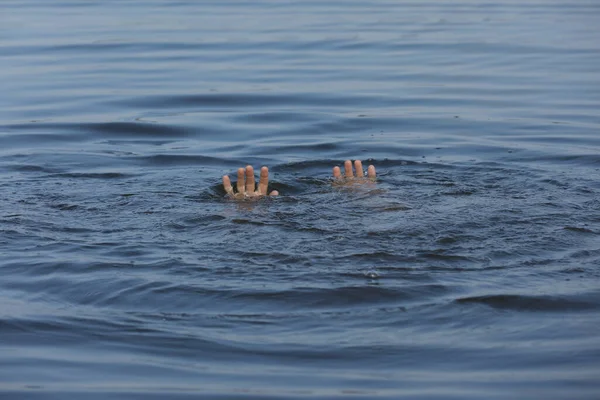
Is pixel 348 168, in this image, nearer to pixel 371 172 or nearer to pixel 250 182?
pixel 371 172

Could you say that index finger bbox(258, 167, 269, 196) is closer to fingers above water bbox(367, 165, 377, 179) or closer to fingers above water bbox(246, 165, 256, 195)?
fingers above water bbox(246, 165, 256, 195)

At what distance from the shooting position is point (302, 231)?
7059mm

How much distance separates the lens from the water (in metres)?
5.14

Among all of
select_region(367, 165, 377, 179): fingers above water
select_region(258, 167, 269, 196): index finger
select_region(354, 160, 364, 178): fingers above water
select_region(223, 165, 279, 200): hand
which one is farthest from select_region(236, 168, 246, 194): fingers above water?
select_region(367, 165, 377, 179): fingers above water

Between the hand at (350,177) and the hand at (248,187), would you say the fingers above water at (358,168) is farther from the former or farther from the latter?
the hand at (248,187)

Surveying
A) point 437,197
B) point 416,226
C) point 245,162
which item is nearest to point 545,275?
point 416,226

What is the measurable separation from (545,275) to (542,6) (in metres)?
18.5

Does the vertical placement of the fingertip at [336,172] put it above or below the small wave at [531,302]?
above

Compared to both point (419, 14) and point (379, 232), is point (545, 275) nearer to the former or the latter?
point (379, 232)

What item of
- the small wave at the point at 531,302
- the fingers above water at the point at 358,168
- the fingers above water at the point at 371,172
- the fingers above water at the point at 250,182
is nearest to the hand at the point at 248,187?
the fingers above water at the point at 250,182

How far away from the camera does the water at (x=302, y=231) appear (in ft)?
16.9

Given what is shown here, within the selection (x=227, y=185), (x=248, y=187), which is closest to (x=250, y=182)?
(x=248, y=187)

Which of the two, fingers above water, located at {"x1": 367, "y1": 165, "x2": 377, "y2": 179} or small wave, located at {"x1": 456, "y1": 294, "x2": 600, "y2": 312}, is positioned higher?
fingers above water, located at {"x1": 367, "y1": 165, "x2": 377, "y2": 179}

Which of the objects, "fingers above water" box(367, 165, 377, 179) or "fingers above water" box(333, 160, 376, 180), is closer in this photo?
"fingers above water" box(333, 160, 376, 180)
